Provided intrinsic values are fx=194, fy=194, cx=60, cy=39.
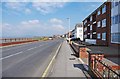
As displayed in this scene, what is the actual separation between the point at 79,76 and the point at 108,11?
31.1 m

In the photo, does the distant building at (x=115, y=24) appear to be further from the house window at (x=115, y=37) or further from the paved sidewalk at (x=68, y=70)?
the paved sidewalk at (x=68, y=70)

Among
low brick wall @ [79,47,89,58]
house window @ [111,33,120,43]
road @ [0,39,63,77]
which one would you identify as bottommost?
road @ [0,39,63,77]

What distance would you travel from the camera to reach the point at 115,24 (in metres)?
33.6

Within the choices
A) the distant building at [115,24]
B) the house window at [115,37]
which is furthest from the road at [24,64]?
the distant building at [115,24]

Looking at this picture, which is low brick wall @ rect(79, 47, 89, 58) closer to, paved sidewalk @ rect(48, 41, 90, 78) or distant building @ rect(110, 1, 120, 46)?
paved sidewalk @ rect(48, 41, 90, 78)

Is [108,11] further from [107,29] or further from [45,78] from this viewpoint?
[45,78]

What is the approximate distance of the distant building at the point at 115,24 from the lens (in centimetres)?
3188

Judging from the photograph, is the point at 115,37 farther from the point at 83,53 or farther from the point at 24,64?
the point at 24,64

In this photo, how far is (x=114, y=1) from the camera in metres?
34.6

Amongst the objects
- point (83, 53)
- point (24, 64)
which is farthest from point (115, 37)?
point (24, 64)

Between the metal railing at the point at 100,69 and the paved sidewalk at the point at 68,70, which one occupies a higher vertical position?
the metal railing at the point at 100,69

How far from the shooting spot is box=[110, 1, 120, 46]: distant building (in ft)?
105

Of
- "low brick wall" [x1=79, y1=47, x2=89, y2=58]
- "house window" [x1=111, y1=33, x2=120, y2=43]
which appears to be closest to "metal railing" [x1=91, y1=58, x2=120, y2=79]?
"low brick wall" [x1=79, y1=47, x2=89, y2=58]

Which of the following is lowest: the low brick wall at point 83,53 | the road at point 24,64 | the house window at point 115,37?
the road at point 24,64
